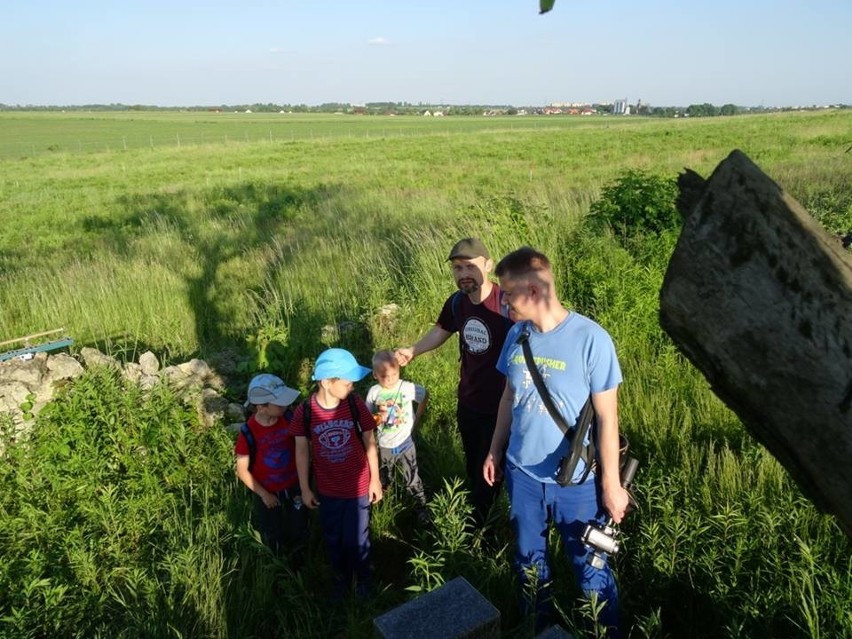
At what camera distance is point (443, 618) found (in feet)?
5.68

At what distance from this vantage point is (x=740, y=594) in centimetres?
278

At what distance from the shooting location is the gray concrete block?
1.69 meters

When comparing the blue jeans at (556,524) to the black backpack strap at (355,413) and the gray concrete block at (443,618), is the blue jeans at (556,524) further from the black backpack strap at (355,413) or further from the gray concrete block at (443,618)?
the gray concrete block at (443,618)

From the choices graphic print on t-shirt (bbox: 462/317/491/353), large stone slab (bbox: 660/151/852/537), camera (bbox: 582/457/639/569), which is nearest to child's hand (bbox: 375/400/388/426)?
graphic print on t-shirt (bbox: 462/317/491/353)

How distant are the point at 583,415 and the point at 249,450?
1.91 meters

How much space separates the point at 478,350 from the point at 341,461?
96cm

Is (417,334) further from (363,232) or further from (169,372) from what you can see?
(363,232)

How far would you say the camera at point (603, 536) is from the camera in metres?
2.60

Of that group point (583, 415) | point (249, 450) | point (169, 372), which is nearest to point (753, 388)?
point (583, 415)

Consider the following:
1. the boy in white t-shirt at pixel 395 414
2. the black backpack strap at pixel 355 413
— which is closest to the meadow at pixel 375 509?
the boy in white t-shirt at pixel 395 414

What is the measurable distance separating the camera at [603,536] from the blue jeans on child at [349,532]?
1.24 m

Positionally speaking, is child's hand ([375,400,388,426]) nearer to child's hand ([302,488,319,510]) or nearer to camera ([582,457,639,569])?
child's hand ([302,488,319,510])

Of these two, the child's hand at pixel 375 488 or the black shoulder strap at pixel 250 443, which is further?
the black shoulder strap at pixel 250 443

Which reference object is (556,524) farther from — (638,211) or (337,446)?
(638,211)
